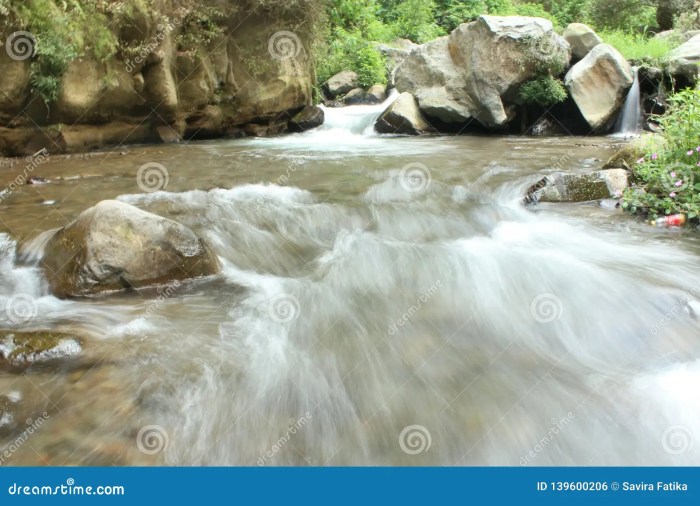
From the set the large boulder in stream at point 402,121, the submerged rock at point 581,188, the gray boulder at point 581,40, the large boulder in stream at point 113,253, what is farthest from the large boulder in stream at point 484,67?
the large boulder in stream at point 113,253

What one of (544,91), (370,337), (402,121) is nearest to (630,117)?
(544,91)

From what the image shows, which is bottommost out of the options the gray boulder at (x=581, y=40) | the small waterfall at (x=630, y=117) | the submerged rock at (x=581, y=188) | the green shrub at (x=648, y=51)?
the small waterfall at (x=630, y=117)

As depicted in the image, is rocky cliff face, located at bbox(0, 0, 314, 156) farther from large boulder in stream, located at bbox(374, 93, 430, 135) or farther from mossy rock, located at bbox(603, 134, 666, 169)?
mossy rock, located at bbox(603, 134, 666, 169)

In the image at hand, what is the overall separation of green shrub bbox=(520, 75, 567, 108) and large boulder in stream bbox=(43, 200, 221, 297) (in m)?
9.52

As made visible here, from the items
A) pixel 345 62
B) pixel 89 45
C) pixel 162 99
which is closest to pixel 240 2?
pixel 162 99

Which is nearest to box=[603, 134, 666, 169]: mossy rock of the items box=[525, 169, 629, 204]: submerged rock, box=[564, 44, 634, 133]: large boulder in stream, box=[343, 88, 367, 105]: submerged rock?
box=[525, 169, 629, 204]: submerged rock

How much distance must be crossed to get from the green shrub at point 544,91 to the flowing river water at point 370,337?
19.3 feet

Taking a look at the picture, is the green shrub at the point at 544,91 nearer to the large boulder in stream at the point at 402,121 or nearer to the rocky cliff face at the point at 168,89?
the large boulder in stream at the point at 402,121

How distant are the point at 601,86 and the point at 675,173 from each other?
6.68m

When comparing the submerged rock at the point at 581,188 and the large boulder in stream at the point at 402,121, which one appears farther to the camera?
the large boulder in stream at the point at 402,121

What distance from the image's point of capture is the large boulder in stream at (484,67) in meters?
11.3

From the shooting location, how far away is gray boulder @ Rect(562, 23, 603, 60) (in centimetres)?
1221

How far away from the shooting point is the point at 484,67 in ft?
37.4

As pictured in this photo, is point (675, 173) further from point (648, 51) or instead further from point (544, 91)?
point (648, 51)
